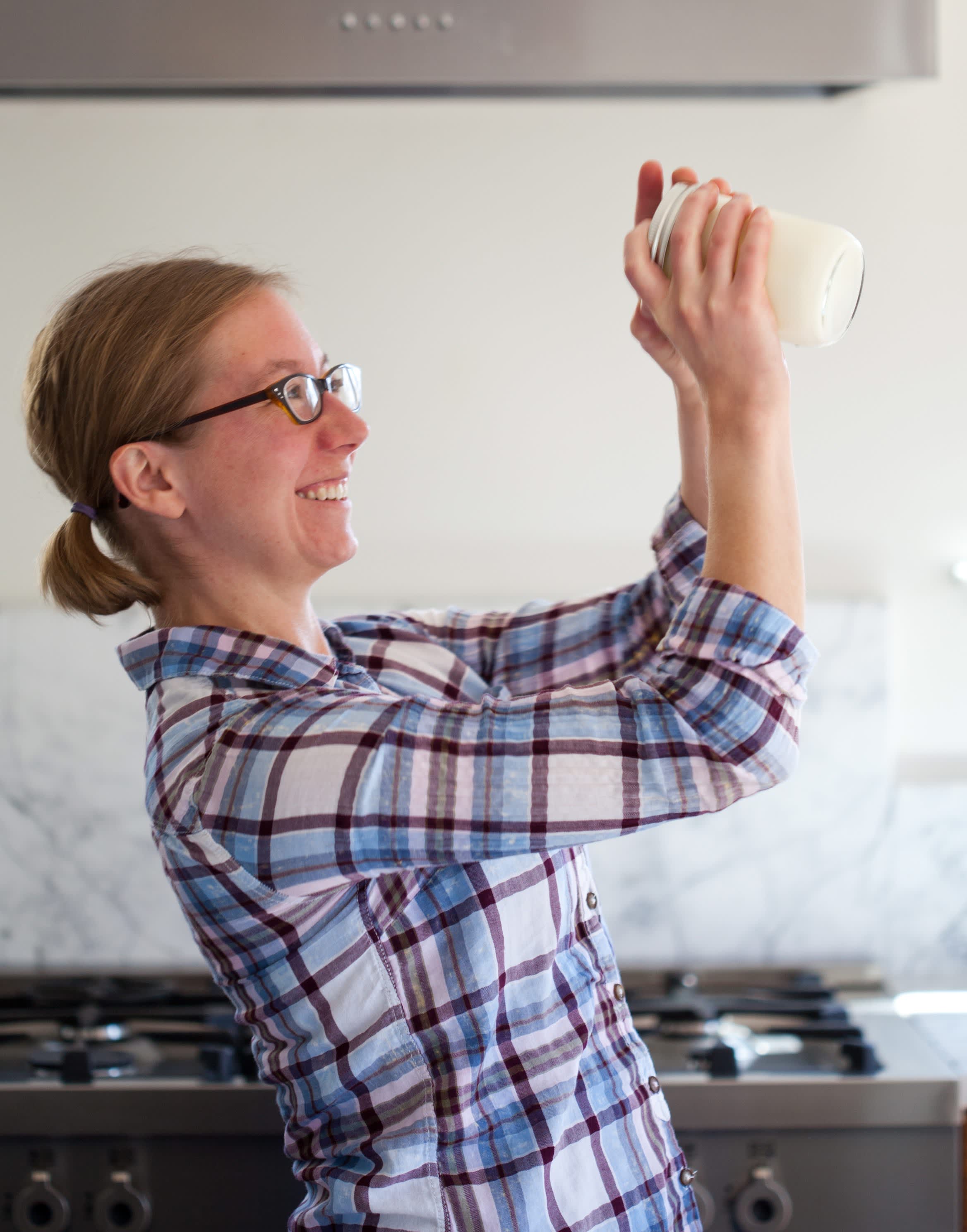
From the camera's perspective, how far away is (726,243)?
661 millimetres

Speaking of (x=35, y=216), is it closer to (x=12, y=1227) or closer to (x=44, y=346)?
(x=44, y=346)

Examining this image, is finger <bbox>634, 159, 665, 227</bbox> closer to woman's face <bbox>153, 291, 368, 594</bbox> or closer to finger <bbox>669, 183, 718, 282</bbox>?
finger <bbox>669, 183, 718, 282</bbox>

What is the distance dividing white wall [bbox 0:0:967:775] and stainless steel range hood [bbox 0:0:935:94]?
15cm

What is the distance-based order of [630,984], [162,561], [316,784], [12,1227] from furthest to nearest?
1. [630,984]
2. [12,1227]
3. [162,561]
4. [316,784]

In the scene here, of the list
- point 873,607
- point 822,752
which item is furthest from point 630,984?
point 873,607

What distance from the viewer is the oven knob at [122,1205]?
126cm

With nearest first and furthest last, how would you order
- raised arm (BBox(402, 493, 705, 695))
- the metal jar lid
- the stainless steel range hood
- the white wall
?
the metal jar lid, raised arm (BBox(402, 493, 705, 695)), the stainless steel range hood, the white wall

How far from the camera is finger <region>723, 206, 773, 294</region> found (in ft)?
2.13

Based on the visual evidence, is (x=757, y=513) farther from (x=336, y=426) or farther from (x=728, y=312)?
(x=336, y=426)

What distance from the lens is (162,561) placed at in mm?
907

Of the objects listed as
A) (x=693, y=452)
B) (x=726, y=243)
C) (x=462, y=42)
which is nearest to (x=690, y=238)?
(x=726, y=243)

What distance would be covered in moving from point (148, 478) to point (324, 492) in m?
0.13

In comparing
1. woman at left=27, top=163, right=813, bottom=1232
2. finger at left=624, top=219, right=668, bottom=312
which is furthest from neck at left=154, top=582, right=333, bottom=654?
finger at left=624, top=219, right=668, bottom=312

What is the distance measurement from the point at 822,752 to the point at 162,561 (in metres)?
1.03
